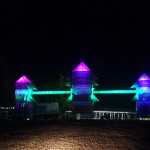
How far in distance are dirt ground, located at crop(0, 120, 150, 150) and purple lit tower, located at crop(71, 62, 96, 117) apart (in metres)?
10.9

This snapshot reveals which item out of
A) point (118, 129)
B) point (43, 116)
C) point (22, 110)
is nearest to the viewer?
point (118, 129)

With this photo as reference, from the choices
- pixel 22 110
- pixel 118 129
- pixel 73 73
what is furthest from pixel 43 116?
pixel 118 129

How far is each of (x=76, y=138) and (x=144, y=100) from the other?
16.1 metres

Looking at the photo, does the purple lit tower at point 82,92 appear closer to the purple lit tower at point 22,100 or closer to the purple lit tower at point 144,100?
the purple lit tower at point 144,100

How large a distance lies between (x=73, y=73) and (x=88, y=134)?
13663 millimetres

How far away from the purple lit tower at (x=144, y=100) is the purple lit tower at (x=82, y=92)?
498cm

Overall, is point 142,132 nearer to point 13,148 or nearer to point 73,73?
point 13,148

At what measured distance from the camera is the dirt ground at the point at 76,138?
1205cm

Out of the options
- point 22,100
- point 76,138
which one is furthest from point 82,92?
point 76,138

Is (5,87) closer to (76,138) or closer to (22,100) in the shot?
(22,100)

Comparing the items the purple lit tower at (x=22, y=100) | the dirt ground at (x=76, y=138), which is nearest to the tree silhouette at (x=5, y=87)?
the purple lit tower at (x=22, y=100)

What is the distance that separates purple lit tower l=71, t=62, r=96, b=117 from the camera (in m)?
26.8

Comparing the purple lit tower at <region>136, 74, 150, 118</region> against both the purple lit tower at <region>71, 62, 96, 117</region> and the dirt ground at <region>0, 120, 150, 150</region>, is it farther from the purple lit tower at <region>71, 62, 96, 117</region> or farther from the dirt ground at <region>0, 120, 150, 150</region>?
the dirt ground at <region>0, 120, 150, 150</region>

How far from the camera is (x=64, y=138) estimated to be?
13.2m
